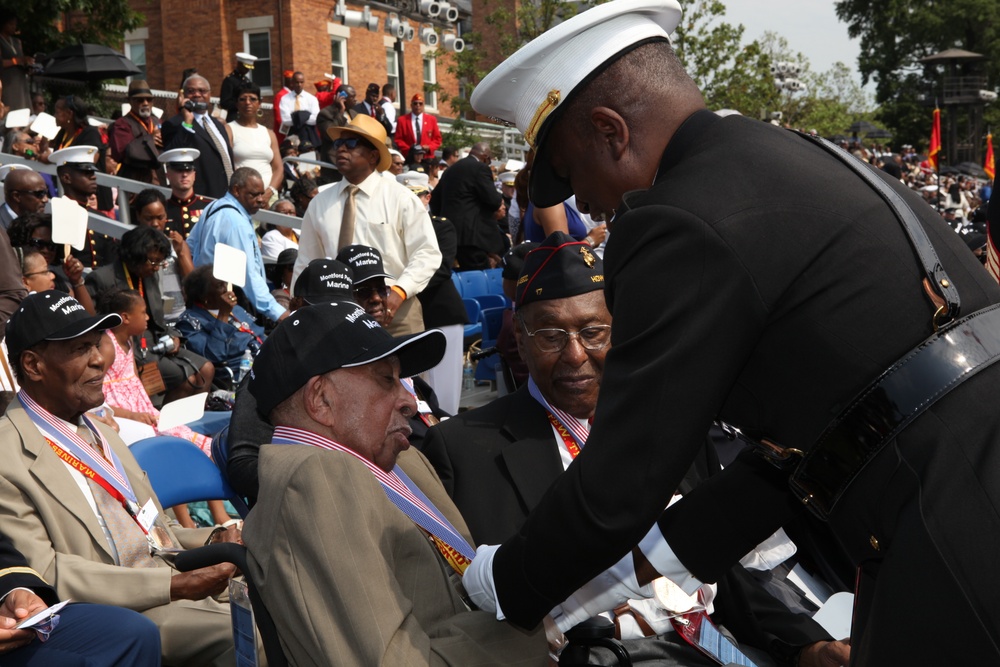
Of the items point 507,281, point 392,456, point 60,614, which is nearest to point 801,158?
point 392,456

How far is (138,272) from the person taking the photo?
7.60 metres

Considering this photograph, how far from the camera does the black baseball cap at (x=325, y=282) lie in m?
5.73

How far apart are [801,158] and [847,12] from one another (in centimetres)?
6246

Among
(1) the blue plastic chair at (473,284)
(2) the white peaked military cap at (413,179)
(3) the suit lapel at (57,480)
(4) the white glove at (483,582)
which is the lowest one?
(1) the blue plastic chair at (473,284)

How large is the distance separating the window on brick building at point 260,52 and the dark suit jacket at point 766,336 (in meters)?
28.5

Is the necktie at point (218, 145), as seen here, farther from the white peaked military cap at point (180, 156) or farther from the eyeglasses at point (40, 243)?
the eyeglasses at point (40, 243)

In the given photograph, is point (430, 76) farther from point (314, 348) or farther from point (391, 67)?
point (314, 348)

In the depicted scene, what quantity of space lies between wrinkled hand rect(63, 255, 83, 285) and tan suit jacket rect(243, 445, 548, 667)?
536cm

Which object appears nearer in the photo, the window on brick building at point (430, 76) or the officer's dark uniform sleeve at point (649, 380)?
the officer's dark uniform sleeve at point (649, 380)

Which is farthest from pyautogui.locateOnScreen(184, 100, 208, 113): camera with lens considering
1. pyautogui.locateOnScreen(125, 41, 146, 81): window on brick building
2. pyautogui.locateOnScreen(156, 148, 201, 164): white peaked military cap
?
pyautogui.locateOnScreen(125, 41, 146, 81): window on brick building

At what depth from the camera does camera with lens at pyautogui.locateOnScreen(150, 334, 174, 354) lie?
7094mm

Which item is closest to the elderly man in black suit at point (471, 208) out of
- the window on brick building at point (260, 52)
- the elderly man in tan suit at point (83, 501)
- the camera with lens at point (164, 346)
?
the camera with lens at point (164, 346)

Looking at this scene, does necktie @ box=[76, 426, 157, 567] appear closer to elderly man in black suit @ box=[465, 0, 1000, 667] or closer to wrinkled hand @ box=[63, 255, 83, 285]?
elderly man in black suit @ box=[465, 0, 1000, 667]

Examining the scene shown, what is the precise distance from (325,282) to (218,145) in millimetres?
6487
